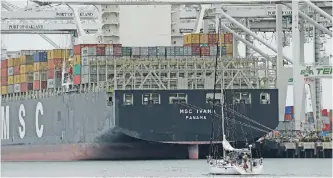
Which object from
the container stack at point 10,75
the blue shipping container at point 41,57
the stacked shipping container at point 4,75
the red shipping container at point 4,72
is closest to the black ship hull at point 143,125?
the blue shipping container at point 41,57

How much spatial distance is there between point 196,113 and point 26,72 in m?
14.3

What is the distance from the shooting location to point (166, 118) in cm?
7762

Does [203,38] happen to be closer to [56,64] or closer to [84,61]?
[84,61]

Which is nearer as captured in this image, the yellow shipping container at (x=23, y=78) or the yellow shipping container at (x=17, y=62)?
the yellow shipping container at (x=23, y=78)

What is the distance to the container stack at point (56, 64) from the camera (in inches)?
3337

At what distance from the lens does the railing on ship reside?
78.8 meters

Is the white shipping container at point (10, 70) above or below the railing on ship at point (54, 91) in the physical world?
above

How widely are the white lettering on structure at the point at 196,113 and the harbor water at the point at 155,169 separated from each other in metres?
2.77

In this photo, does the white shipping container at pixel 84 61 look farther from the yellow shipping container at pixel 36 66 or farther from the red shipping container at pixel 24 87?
the red shipping container at pixel 24 87

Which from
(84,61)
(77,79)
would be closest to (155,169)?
(84,61)

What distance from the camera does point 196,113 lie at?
77.8m

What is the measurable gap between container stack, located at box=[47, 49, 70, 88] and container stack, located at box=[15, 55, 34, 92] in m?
1.67

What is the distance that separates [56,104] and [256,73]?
13.3m

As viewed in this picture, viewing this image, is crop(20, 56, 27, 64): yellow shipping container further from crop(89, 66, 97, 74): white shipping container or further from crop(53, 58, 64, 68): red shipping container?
crop(89, 66, 97, 74): white shipping container
